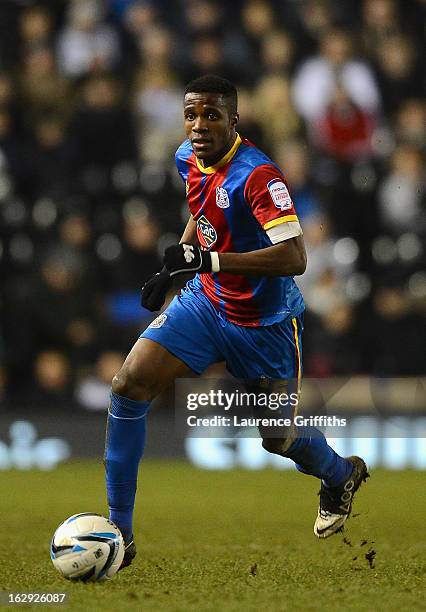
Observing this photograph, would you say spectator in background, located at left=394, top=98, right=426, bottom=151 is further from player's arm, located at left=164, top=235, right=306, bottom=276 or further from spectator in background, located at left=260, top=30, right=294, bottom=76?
player's arm, located at left=164, top=235, right=306, bottom=276

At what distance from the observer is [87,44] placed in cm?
1120

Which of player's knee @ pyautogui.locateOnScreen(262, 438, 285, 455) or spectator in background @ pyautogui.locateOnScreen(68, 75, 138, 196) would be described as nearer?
player's knee @ pyautogui.locateOnScreen(262, 438, 285, 455)

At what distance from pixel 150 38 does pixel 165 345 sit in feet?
20.3

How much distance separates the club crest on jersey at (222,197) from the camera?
5.66 metres

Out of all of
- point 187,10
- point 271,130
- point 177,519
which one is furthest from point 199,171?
point 187,10

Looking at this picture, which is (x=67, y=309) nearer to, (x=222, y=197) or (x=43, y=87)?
(x=43, y=87)


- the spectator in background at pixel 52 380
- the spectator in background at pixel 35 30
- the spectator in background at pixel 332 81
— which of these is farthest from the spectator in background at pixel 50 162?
the spectator in background at pixel 332 81

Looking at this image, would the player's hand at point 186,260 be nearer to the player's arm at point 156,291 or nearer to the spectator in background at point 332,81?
the player's arm at point 156,291

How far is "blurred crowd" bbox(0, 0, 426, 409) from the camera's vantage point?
10.3 metres

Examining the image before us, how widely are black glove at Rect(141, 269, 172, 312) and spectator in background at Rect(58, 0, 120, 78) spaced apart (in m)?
5.98

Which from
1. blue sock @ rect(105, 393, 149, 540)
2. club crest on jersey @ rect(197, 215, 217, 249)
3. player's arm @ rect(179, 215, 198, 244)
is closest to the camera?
blue sock @ rect(105, 393, 149, 540)

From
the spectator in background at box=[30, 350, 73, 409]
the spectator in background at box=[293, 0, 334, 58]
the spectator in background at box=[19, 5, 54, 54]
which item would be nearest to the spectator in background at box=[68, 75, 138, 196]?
the spectator in background at box=[19, 5, 54, 54]

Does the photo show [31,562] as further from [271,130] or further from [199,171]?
[271,130]

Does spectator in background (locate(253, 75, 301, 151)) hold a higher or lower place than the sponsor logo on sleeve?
higher
